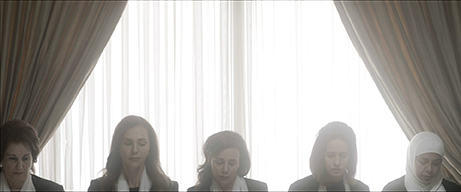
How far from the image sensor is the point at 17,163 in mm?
3379

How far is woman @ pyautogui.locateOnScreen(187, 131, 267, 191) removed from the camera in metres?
3.40

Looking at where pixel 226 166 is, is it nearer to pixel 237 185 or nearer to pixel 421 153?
pixel 237 185

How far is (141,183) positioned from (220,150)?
570 millimetres

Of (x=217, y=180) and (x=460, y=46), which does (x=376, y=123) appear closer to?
(x=460, y=46)

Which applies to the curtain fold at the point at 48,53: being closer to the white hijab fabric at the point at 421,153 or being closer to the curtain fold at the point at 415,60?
the curtain fold at the point at 415,60

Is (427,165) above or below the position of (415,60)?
below

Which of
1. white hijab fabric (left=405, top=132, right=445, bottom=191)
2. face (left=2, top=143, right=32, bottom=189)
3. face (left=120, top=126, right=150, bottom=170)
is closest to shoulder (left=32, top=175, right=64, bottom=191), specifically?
face (left=2, top=143, right=32, bottom=189)

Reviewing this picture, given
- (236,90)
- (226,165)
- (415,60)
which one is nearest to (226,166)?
Answer: (226,165)

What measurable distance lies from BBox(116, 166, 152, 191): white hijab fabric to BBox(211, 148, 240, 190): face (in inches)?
17.3

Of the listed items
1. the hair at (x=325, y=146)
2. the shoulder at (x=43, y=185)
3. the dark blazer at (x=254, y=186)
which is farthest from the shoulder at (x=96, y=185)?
the hair at (x=325, y=146)

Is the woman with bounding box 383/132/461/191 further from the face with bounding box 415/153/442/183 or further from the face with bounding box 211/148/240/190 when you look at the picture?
the face with bounding box 211/148/240/190

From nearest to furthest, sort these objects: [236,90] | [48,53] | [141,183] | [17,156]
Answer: [17,156]
[141,183]
[48,53]
[236,90]

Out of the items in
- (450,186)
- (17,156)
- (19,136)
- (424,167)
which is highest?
(19,136)

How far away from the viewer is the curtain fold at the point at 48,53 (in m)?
3.88
